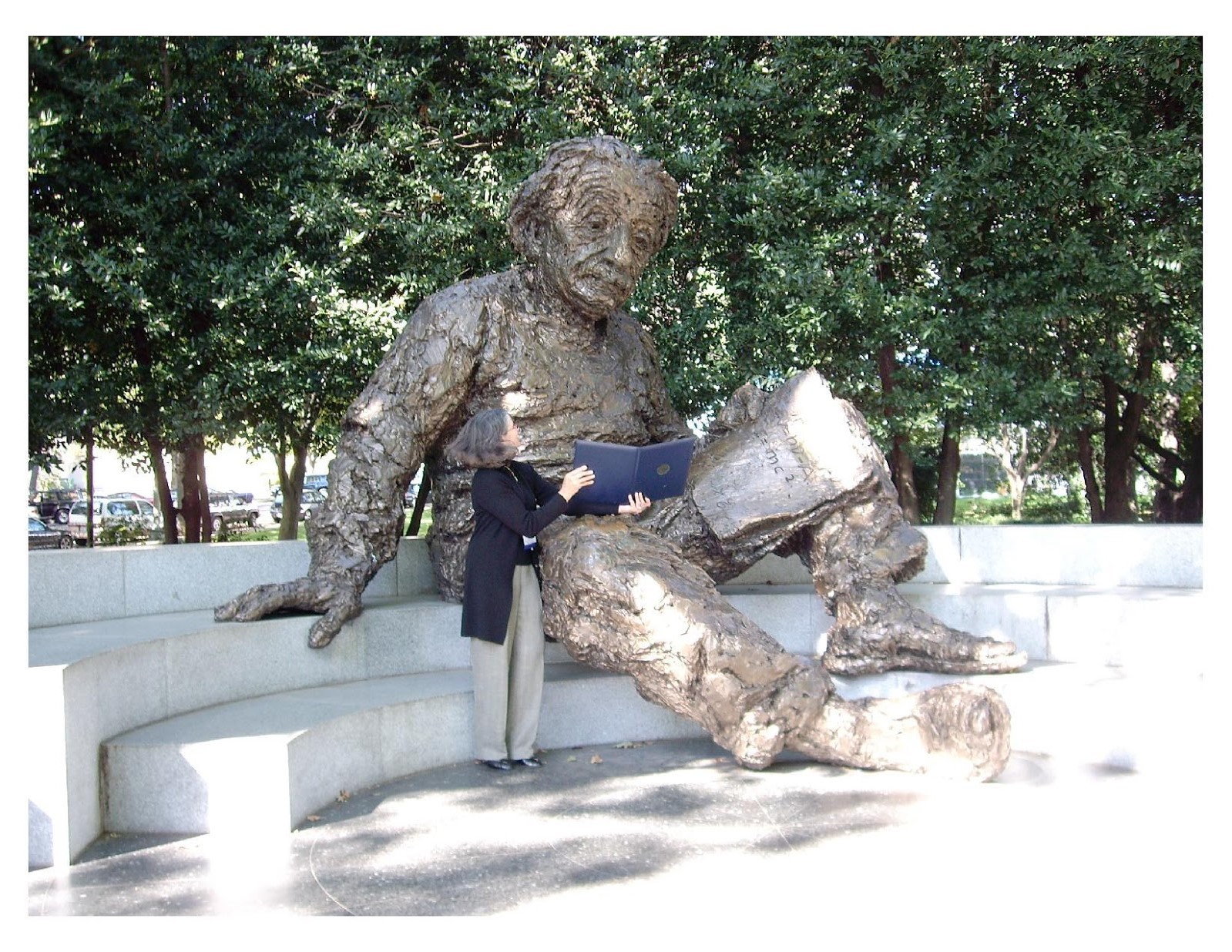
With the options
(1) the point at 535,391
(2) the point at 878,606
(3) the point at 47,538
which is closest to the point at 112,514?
(3) the point at 47,538

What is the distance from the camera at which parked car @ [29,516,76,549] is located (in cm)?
1783

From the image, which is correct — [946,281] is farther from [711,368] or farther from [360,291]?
[360,291]

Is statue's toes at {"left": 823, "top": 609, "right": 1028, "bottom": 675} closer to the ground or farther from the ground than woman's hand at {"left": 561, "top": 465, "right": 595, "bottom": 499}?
closer to the ground

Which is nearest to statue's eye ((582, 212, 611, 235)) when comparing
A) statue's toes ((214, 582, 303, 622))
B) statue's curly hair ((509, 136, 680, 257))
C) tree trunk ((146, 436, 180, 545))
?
statue's curly hair ((509, 136, 680, 257))

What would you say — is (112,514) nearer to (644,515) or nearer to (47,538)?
(47,538)

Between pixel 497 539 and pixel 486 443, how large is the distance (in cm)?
36

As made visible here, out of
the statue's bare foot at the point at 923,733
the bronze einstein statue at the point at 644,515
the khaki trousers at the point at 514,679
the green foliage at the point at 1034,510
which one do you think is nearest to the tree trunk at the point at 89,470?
the bronze einstein statue at the point at 644,515

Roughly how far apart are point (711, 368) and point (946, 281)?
1662 millimetres

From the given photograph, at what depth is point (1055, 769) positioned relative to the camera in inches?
170

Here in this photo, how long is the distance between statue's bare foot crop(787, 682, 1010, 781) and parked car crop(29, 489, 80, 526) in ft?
67.2

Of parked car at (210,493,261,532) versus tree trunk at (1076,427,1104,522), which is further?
parked car at (210,493,261,532)

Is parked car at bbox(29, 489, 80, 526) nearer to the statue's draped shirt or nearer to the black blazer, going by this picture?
the statue's draped shirt

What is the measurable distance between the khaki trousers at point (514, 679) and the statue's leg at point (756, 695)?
311 mm
